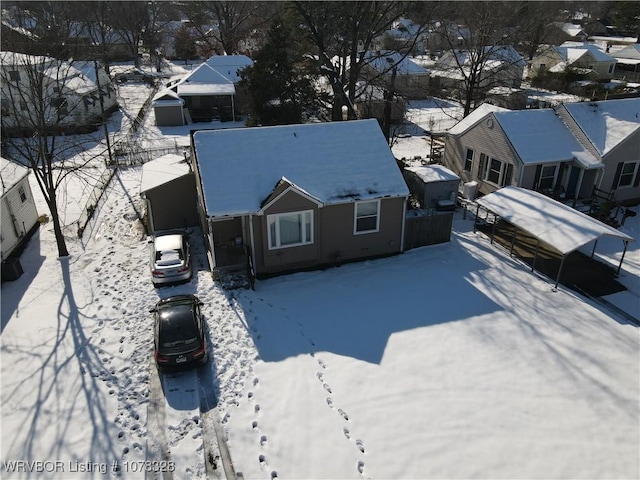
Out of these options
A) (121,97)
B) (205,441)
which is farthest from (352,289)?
(121,97)

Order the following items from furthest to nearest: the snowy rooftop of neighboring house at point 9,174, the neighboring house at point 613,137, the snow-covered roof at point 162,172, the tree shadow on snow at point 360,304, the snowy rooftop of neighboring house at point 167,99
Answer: the snowy rooftop of neighboring house at point 167,99 → the neighboring house at point 613,137 → the snow-covered roof at point 162,172 → the snowy rooftop of neighboring house at point 9,174 → the tree shadow on snow at point 360,304

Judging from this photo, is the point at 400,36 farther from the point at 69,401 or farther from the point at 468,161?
the point at 69,401

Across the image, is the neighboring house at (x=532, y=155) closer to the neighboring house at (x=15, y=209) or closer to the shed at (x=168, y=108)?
the neighboring house at (x=15, y=209)

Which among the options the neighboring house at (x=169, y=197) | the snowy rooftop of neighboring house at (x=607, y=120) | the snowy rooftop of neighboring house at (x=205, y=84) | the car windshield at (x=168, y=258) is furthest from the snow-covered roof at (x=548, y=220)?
the snowy rooftop of neighboring house at (x=205, y=84)

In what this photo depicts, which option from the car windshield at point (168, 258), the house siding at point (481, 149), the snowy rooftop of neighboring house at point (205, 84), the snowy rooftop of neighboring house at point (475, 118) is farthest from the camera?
the snowy rooftop of neighboring house at point (205, 84)

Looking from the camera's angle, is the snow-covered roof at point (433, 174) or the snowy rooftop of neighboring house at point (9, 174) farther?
the snow-covered roof at point (433, 174)

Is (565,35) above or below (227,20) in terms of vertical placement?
below

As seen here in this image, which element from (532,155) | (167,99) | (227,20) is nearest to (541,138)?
(532,155)

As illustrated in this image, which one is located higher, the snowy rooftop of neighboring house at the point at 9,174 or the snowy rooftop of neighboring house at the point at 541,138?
the snowy rooftop of neighboring house at the point at 541,138
